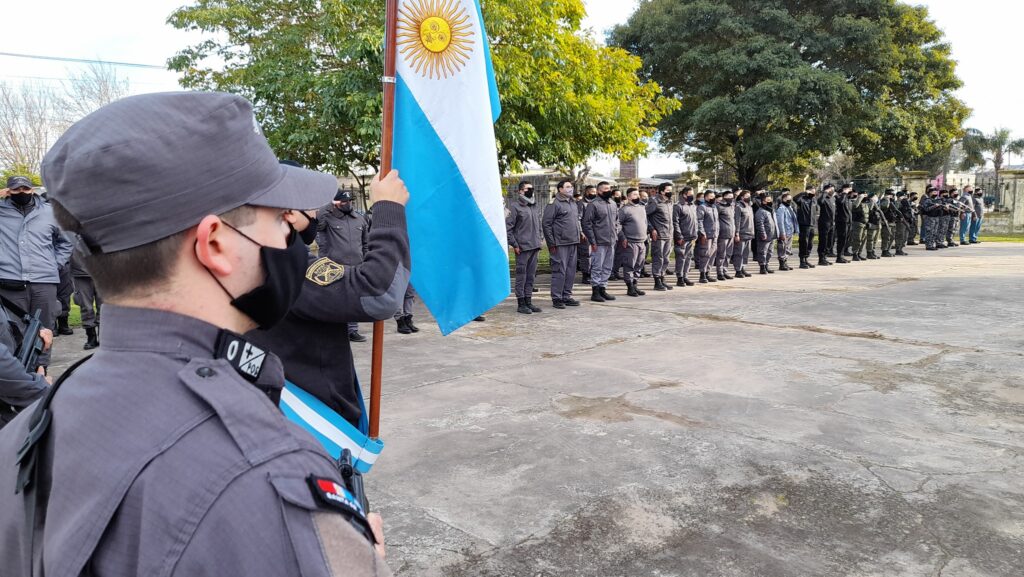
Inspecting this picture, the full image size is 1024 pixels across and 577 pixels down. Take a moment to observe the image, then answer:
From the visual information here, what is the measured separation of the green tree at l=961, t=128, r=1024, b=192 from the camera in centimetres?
4912

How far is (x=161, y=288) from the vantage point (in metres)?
0.92

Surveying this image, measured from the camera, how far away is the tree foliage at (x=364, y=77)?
10328 mm

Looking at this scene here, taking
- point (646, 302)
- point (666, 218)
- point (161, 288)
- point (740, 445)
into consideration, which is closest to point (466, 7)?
point (161, 288)

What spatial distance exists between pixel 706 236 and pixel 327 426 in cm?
1127

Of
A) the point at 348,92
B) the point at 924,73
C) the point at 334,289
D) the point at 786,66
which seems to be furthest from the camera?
the point at 924,73

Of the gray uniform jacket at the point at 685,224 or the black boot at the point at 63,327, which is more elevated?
the gray uniform jacket at the point at 685,224

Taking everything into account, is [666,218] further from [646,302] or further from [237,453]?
[237,453]

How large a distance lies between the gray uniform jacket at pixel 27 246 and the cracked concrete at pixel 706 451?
1.61 metres

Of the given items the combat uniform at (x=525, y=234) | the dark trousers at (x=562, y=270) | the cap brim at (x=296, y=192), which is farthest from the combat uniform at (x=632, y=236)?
the cap brim at (x=296, y=192)

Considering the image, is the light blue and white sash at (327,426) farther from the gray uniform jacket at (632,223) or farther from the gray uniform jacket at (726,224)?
the gray uniform jacket at (726,224)

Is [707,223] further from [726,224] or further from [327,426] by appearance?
[327,426]

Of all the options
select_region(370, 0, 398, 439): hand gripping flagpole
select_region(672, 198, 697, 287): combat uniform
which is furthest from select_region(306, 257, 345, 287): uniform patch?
select_region(672, 198, 697, 287): combat uniform

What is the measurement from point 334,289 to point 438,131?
30.7 inches

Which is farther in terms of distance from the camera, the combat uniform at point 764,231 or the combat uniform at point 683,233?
the combat uniform at point 764,231
